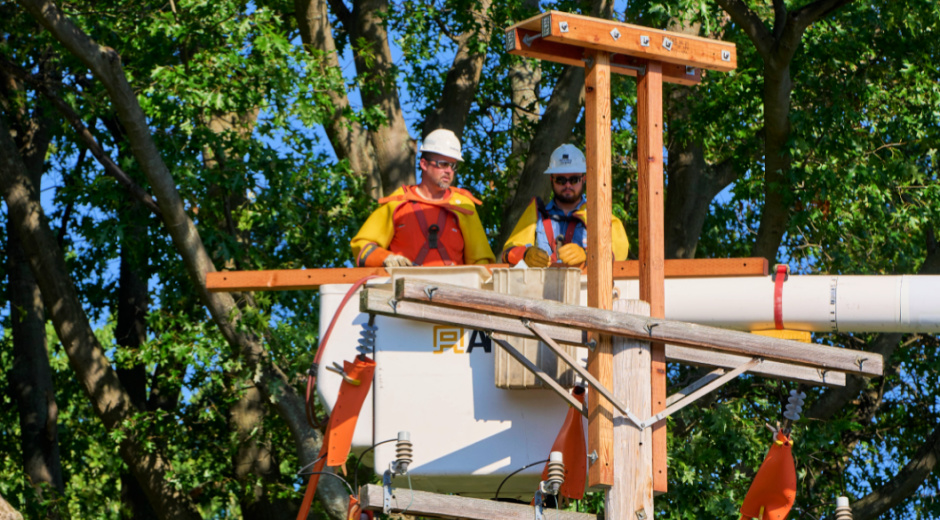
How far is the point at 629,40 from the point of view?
718 centimetres

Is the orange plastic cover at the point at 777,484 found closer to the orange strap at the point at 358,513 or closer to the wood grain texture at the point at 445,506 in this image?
the wood grain texture at the point at 445,506

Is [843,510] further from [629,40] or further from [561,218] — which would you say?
[561,218]

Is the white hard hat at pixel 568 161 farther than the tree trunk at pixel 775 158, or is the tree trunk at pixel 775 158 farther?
the tree trunk at pixel 775 158

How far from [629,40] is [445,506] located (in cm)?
234

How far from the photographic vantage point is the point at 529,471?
25.3 feet

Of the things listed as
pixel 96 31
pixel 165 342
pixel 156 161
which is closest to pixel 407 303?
pixel 156 161

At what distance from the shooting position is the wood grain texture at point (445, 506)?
6.72 meters

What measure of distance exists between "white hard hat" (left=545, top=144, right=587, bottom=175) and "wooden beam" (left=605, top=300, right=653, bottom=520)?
1925 mm

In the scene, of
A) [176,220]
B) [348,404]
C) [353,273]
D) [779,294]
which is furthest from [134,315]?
[779,294]

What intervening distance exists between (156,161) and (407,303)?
4618 millimetres

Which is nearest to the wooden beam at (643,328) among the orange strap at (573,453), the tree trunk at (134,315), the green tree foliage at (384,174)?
the orange strap at (573,453)

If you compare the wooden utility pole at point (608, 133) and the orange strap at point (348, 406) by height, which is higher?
the wooden utility pole at point (608, 133)

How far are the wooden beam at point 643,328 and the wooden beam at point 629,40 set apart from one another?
4.17 ft

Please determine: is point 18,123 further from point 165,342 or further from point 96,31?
point 165,342
